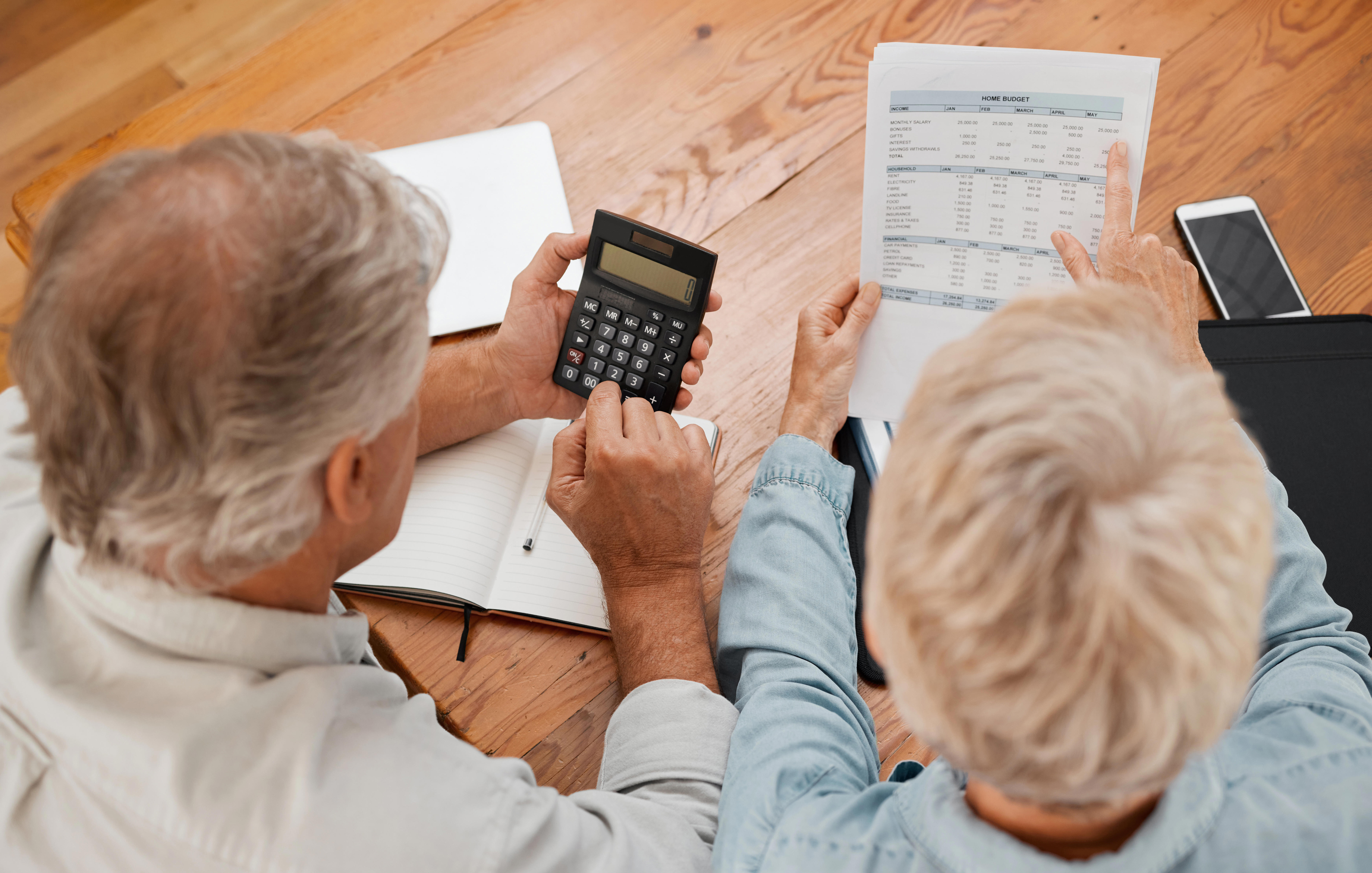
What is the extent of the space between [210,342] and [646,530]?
1.33ft

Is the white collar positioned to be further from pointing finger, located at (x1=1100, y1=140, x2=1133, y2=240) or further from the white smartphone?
the white smartphone

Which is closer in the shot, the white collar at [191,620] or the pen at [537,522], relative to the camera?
the white collar at [191,620]

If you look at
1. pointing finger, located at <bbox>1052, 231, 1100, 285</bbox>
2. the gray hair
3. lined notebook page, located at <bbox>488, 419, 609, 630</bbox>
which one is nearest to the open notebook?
lined notebook page, located at <bbox>488, 419, 609, 630</bbox>

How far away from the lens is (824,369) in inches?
32.2

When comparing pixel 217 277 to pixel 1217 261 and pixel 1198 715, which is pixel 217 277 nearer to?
pixel 1198 715

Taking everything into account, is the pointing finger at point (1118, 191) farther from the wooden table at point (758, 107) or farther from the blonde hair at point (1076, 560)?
the blonde hair at point (1076, 560)

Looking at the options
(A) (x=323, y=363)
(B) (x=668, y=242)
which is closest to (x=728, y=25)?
(B) (x=668, y=242)

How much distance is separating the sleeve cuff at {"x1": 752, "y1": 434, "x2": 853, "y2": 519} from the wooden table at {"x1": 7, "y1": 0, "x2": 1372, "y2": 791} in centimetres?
6

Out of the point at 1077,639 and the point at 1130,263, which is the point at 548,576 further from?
the point at 1130,263

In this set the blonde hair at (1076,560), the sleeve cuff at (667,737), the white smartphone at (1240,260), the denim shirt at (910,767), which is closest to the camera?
the blonde hair at (1076,560)

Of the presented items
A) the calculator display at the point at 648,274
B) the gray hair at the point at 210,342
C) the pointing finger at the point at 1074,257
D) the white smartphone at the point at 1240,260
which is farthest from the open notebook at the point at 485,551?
the white smartphone at the point at 1240,260

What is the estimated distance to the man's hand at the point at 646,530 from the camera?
2.40 feet

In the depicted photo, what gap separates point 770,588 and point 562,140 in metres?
0.55

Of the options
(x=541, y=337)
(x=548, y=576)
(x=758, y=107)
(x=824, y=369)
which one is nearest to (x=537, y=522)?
(x=548, y=576)
